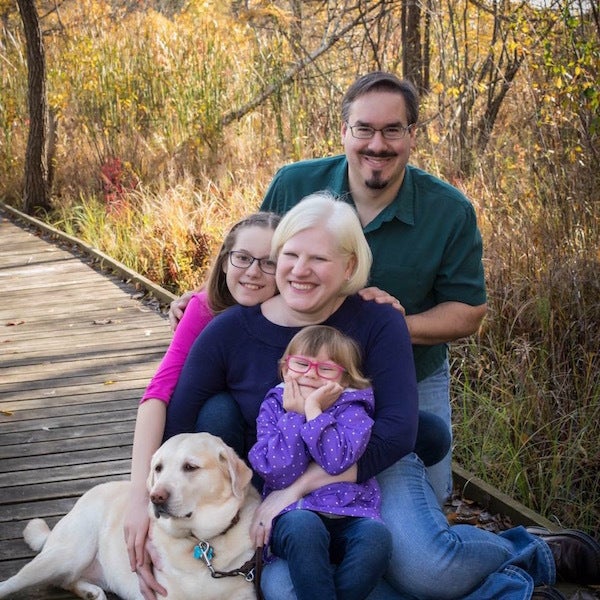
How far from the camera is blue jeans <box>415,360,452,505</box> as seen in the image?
3893 millimetres

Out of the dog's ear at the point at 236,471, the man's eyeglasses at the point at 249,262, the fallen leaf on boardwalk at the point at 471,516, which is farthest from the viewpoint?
the fallen leaf on boardwalk at the point at 471,516

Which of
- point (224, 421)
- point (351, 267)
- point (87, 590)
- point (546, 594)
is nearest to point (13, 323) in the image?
point (87, 590)

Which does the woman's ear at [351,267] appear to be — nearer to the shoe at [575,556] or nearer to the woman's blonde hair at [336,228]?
the woman's blonde hair at [336,228]

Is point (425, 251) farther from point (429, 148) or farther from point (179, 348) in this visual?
point (429, 148)

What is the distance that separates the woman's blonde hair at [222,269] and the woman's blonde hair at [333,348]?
569 mm

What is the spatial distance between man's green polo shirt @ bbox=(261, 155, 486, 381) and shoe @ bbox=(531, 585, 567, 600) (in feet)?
3.53

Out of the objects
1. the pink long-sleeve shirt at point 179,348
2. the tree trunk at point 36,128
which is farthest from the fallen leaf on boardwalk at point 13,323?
the tree trunk at point 36,128

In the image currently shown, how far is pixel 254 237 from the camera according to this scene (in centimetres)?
360

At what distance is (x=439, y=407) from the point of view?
400 centimetres

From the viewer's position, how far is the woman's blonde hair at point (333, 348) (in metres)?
3.16

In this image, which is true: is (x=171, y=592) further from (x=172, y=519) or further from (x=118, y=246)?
(x=118, y=246)

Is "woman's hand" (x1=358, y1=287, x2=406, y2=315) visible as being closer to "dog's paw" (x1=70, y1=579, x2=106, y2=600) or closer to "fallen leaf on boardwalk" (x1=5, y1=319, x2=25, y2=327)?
"dog's paw" (x1=70, y1=579, x2=106, y2=600)

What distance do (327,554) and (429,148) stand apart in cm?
648

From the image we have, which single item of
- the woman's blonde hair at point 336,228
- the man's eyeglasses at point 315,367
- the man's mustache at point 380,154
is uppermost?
the man's mustache at point 380,154
